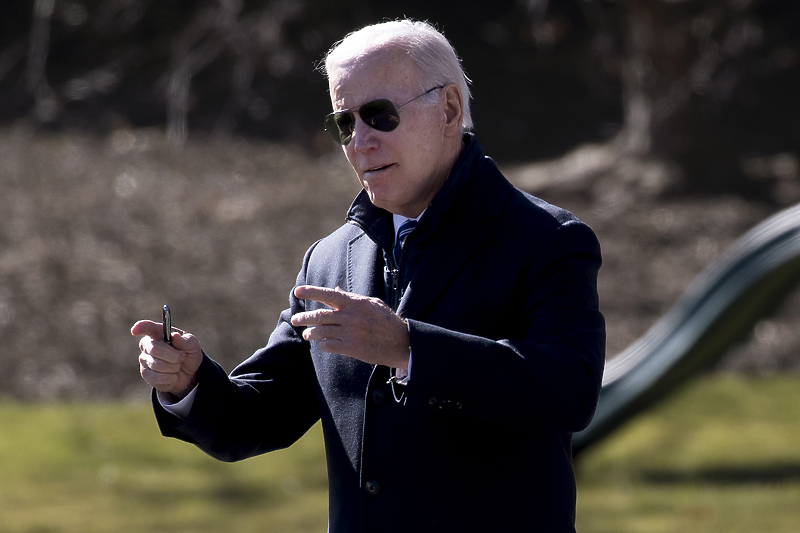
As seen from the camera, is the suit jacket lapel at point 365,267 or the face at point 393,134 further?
the suit jacket lapel at point 365,267

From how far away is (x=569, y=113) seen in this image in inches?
427

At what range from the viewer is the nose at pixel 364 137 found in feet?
6.00

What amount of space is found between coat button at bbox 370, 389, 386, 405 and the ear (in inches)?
19.3

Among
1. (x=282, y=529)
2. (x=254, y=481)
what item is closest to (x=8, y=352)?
(x=254, y=481)

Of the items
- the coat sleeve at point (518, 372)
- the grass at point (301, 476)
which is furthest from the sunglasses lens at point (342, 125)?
the grass at point (301, 476)

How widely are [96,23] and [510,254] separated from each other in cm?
1012

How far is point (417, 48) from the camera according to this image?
1.85 meters

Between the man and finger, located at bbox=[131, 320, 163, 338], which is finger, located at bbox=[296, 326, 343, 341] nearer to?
the man

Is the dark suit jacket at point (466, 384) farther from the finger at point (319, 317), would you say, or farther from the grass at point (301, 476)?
the grass at point (301, 476)

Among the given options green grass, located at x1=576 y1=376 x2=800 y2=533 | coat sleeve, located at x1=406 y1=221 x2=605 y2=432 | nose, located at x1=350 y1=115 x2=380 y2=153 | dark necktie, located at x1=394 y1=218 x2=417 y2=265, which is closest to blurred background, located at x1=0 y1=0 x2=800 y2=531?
green grass, located at x1=576 y1=376 x2=800 y2=533

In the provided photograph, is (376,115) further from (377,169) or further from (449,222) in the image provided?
(449,222)

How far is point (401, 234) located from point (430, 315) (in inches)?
7.5

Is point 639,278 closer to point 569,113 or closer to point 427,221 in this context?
point 569,113

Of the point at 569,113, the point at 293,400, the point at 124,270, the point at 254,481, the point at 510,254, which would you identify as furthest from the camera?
the point at 569,113
